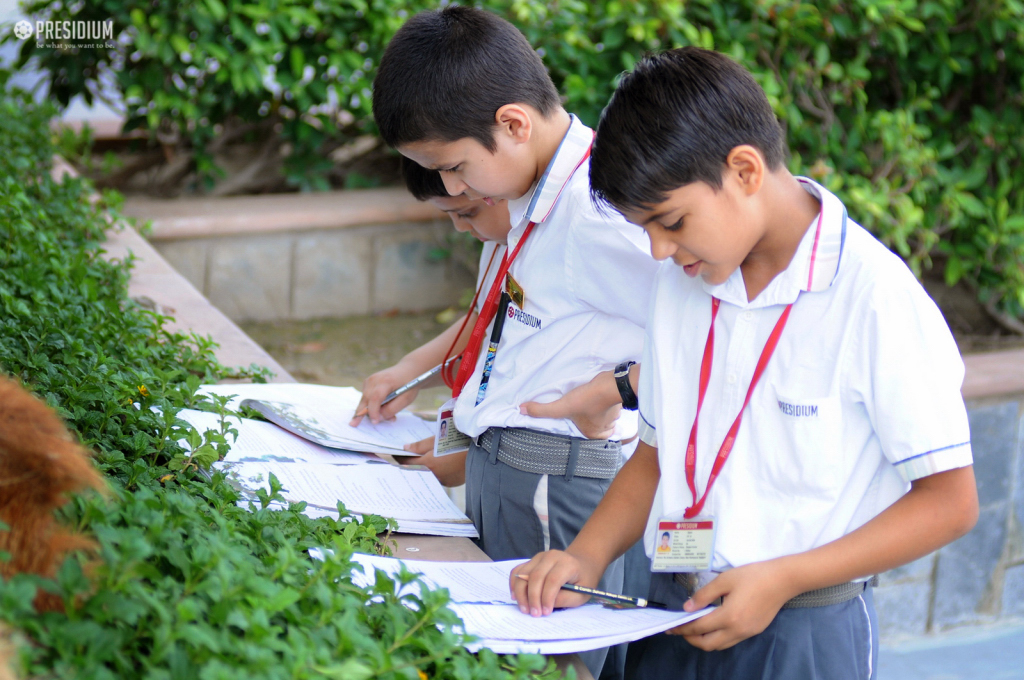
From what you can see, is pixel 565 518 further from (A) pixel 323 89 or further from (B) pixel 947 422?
(A) pixel 323 89

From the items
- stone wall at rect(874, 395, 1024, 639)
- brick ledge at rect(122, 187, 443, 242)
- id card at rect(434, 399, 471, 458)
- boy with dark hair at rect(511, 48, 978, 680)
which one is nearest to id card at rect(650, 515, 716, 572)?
boy with dark hair at rect(511, 48, 978, 680)

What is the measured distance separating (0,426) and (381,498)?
2.77ft

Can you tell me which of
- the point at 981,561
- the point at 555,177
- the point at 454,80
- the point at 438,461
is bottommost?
the point at 981,561

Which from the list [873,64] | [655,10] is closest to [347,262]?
[655,10]

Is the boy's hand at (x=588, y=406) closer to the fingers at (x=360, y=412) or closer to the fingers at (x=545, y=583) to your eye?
the fingers at (x=545, y=583)

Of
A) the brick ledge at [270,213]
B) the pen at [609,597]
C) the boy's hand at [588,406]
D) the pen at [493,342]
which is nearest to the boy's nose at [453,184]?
the pen at [493,342]

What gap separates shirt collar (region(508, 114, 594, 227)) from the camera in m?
1.63

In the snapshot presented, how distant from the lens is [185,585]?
0.89 m

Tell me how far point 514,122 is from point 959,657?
2.76 meters

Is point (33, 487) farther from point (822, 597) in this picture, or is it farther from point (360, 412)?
point (360, 412)

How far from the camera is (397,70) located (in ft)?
5.52

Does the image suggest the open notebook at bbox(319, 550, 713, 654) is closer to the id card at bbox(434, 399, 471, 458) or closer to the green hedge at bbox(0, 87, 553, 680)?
the green hedge at bbox(0, 87, 553, 680)

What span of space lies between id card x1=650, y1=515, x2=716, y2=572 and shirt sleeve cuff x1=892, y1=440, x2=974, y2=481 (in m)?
0.27

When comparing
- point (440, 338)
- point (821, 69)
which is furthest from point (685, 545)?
point (821, 69)
